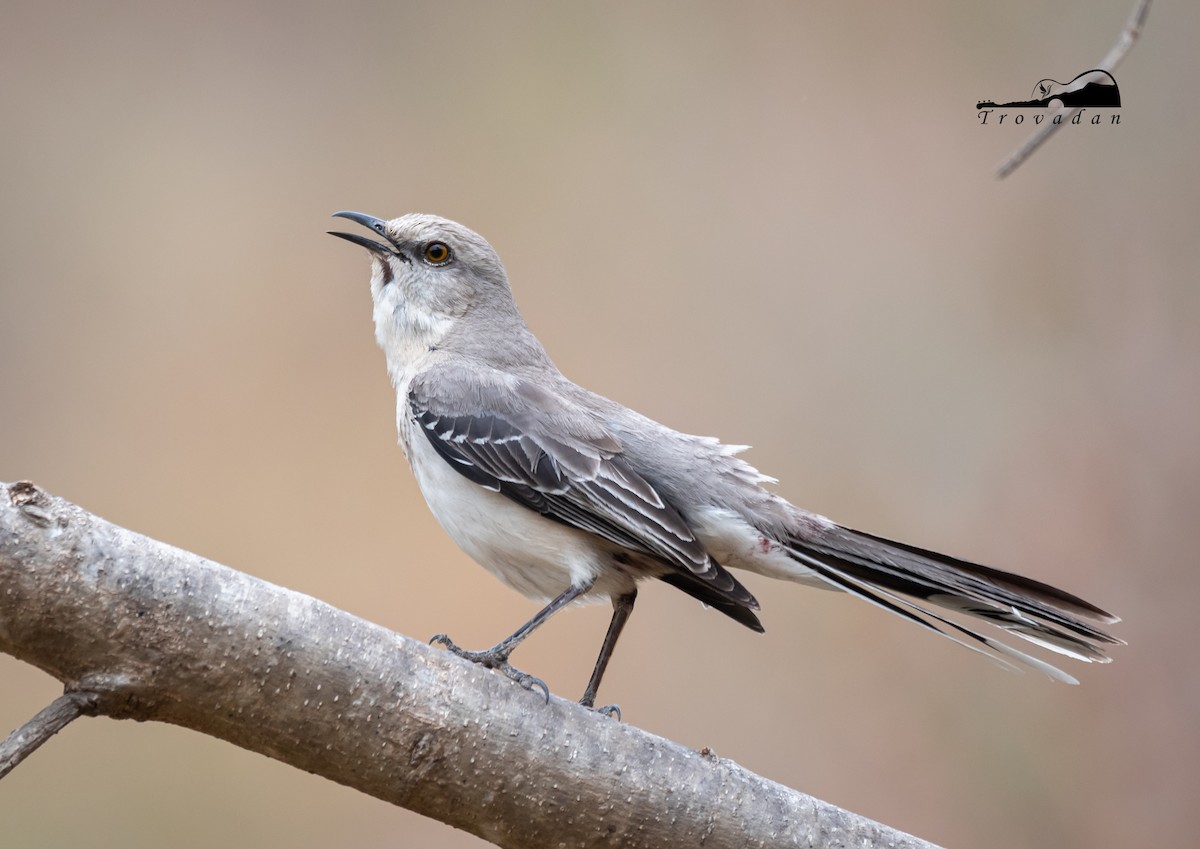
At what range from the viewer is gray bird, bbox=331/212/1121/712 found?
2.36 m

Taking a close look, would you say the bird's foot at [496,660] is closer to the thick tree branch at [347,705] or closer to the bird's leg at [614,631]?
the thick tree branch at [347,705]

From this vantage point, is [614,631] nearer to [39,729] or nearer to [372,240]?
[372,240]

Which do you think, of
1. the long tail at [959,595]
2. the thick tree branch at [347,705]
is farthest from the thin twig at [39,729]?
the long tail at [959,595]

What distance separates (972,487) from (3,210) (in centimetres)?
403

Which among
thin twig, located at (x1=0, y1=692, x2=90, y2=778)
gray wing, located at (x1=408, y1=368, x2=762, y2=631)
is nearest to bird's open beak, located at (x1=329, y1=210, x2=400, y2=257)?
gray wing, located at (x1=408, y1=368, x2=762, y2=631)

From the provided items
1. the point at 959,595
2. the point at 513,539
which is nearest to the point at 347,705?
the point at 513,539

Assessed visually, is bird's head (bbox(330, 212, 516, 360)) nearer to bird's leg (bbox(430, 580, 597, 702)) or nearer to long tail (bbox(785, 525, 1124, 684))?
bird's leg (bbox(430, 580, 597, 702))

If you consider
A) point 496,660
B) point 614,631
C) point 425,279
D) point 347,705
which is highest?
point 425,279

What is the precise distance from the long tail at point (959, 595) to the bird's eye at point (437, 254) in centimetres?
127

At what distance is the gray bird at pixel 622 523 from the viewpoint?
236 cm

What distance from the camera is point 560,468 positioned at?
8.41 ft

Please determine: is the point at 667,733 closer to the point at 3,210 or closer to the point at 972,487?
the point at 972,487

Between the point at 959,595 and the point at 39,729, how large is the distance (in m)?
1.80

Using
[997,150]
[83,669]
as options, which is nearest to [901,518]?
[997,150]
